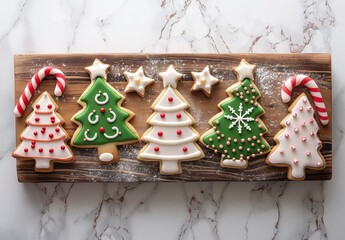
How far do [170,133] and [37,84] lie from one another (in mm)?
443

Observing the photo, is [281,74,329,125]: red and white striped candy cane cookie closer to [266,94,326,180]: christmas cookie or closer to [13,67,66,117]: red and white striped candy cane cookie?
[266,94,326,180]: christmas cookie

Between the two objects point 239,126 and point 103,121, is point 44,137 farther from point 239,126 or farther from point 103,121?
point 239,126

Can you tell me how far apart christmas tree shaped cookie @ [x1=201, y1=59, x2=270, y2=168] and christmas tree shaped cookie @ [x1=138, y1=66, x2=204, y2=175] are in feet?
0.18

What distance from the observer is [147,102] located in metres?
1.36

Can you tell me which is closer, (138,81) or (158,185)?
(138,81)

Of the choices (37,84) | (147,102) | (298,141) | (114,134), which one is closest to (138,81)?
(147,102)

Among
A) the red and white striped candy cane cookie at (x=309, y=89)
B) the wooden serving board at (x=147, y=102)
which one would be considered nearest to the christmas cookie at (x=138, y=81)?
the wooden serving board at (x=147, y=102)

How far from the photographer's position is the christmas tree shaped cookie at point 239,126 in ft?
4.39

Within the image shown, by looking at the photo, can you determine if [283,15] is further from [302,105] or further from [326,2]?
[302,105]

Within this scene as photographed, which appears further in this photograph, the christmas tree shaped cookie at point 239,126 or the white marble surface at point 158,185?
the white marble surface at point 158,185

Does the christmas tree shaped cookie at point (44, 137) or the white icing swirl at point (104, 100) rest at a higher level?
the white icing swirl at point (104, 100)

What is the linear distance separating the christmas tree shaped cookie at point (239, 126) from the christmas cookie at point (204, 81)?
2.2 inches

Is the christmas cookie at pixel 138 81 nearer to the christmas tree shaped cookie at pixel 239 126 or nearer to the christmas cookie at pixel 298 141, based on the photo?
the christmas tree shaped cookie at pixel 239 126

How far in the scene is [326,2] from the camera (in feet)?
4.80
